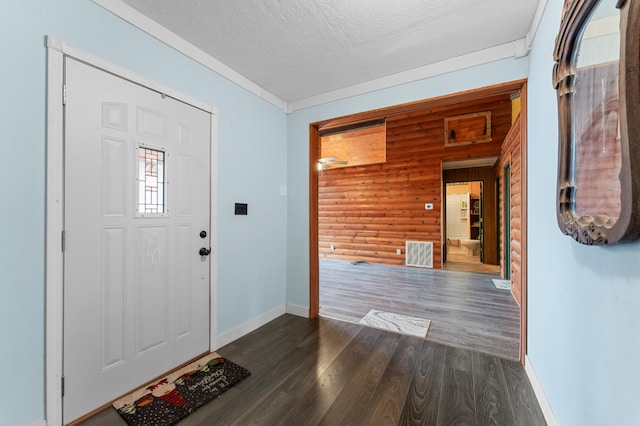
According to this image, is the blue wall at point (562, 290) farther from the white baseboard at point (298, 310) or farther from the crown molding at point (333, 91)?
the white baseboard at point (298, 310)

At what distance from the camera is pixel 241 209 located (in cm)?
263

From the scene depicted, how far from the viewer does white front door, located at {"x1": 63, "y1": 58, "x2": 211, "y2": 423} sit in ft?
5.02

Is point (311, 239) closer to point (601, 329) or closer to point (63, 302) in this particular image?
point (63, 302)

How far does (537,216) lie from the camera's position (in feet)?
5.96

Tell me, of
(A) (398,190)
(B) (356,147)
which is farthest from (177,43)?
(A) (398,190)

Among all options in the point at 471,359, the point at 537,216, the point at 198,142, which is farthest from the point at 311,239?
the point at 537,216

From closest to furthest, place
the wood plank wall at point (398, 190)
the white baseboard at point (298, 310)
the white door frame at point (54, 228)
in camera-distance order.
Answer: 1. the white door frame at point (54, 228)
2. the white baseboard at point (298, 310)
3. the wood plank wall at point (398, 190)

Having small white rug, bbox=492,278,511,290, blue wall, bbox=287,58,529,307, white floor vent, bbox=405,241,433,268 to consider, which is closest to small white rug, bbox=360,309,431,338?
blue wall, bbox=287,58,529,307

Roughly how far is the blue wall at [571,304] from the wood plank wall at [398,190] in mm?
3666

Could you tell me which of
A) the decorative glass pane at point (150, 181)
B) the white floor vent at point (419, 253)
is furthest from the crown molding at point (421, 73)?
the white floor vent at point (419, 253)

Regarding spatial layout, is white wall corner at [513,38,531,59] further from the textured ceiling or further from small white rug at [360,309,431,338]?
small white rug at [360,309,431,338]

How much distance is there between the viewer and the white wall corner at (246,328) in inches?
94.2

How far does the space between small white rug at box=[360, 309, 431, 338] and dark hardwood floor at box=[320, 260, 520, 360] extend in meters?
0.08

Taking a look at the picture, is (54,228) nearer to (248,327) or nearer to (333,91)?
(248,327)
